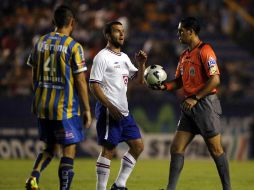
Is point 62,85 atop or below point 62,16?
below

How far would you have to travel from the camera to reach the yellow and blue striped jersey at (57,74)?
7230mm

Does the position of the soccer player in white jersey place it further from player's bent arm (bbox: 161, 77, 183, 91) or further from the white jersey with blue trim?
player's bent arm (bbox: 161, 77, 183, 91)

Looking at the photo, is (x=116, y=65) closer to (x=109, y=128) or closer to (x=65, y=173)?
(x=109, y=128)

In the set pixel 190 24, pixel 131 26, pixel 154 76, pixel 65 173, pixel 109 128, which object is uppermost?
pixel 131 26

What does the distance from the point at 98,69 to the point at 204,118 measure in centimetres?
131

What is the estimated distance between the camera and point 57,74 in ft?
23.8

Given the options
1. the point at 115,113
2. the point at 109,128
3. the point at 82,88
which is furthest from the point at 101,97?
the point at 82,88

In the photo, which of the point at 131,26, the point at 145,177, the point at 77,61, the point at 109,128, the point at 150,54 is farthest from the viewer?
the point at 131,26

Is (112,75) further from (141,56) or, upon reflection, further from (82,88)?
(82,88)

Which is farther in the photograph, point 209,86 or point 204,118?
point 204,118

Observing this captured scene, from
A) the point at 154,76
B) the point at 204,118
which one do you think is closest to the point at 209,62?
the point at 204,118

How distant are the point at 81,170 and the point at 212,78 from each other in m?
5.46

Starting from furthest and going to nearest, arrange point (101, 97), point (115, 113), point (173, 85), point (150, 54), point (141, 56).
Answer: point (150, 54)
point (173, 85)
point (141, 56)
point (115, 113)
point (101, 97)

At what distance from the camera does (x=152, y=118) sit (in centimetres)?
1720
